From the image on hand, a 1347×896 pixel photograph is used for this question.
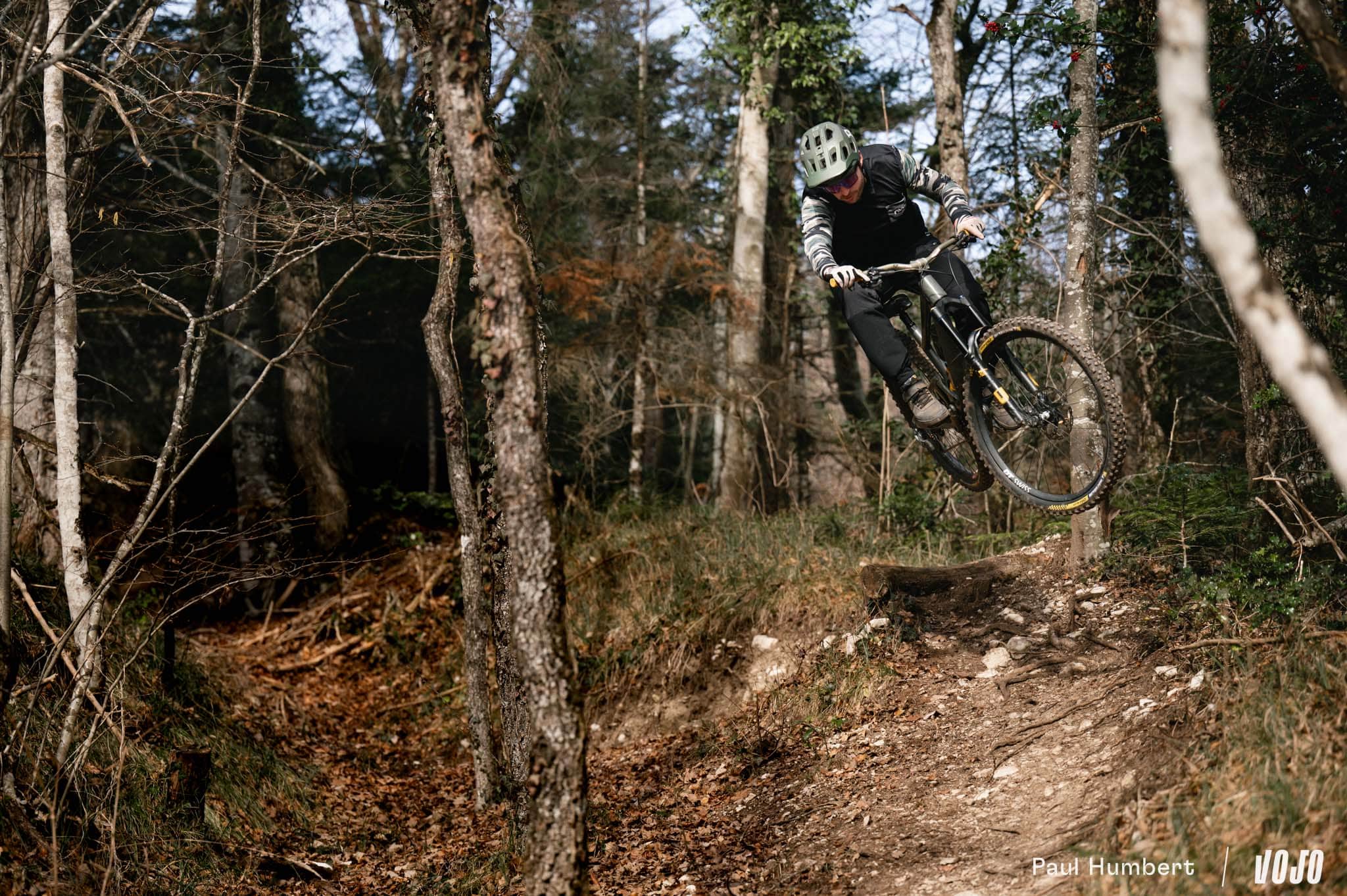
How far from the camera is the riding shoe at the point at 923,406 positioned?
579 cm

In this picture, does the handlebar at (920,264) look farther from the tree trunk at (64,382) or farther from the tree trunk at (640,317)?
the tree trunk at (640,317)

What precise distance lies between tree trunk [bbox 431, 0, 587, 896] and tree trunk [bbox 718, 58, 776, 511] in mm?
7653

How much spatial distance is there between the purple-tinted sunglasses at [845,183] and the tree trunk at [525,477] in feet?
8.44

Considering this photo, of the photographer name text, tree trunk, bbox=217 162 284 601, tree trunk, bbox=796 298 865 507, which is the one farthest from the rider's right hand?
tree trunk, bbox=796 298 865 507

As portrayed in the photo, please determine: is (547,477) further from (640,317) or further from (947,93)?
(640,317)

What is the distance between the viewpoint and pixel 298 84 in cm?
1154

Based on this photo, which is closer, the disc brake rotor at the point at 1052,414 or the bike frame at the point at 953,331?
the disc brake rotor at the point at 1052,414

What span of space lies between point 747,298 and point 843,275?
6.75m

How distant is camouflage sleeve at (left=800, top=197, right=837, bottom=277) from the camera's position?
5766 mm

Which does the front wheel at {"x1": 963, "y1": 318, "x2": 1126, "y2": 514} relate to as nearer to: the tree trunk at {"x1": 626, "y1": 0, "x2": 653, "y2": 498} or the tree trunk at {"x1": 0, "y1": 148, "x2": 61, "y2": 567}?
the tree trunk at {"x1": 626, "y1": 0, "x2": 653, "y2": 498}

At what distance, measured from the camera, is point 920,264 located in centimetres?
575

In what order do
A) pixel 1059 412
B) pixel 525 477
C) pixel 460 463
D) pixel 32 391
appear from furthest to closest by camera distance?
pixel 32 391, pixel 460 463, pixel 1059 412, pixel 525 477

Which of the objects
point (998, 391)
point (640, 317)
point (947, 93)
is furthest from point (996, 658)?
point (640, 317)

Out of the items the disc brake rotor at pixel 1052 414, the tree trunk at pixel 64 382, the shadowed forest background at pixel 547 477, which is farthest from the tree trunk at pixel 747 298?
the tree trunk at pixel 64 382
